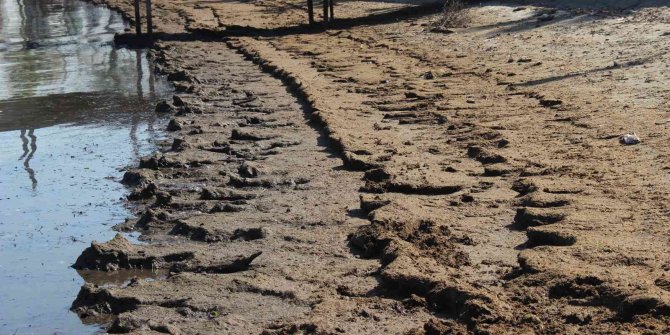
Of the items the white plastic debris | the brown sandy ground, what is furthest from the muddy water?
the white plastic debris

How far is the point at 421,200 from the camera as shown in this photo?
803cm

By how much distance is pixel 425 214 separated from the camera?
759 centimetres

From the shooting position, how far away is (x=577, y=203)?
7.46 meters

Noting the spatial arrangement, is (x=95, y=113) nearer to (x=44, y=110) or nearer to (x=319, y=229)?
(x=44, y=110)

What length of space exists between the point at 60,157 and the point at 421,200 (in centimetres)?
472

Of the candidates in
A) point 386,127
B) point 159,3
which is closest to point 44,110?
point 386,127

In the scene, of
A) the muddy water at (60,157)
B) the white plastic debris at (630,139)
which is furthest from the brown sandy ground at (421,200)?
the muddy water at (60,157)

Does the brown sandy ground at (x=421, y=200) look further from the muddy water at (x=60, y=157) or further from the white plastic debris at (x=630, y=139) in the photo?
the muddy water at (x=60, y=157)

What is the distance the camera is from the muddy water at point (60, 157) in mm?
7008

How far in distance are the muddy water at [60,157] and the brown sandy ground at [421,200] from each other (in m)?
0.35

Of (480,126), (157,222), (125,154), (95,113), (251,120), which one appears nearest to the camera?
(157,222)

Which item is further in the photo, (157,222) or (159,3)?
(159,3)

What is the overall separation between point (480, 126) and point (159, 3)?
2335 cm

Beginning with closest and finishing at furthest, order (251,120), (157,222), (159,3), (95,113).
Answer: (157,222)
(251,120)
(95,113)
(159,3)
